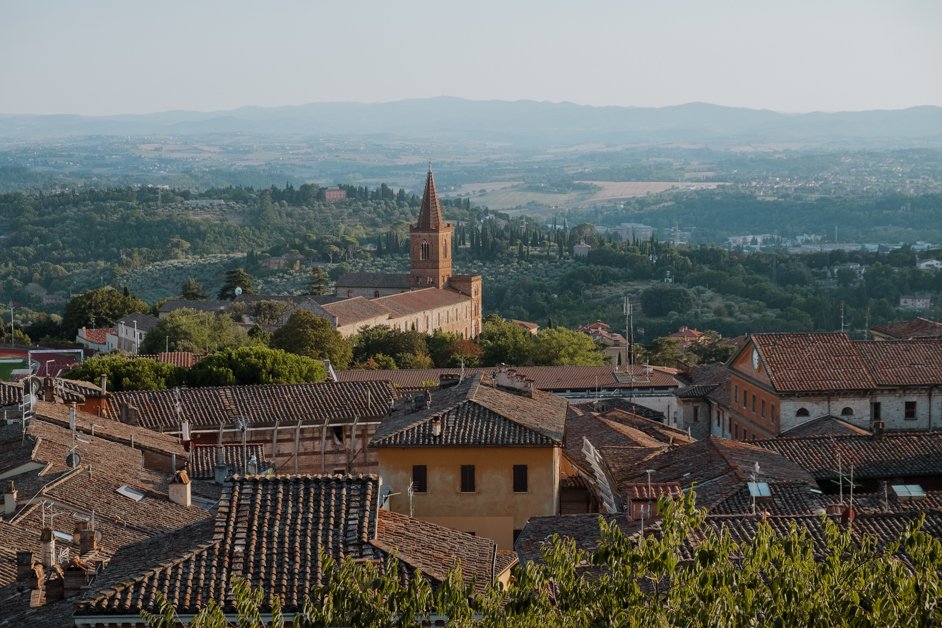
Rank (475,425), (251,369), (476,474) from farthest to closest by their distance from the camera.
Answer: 1. (251,369)
2. (475,425)
3. (476,474)

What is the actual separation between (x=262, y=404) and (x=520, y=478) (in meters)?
12.6

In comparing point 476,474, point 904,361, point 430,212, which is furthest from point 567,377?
point 430,212

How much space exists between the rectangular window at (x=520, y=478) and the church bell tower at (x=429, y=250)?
331 feet

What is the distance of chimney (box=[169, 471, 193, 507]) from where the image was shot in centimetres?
2588

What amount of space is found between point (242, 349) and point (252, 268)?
122022 mm

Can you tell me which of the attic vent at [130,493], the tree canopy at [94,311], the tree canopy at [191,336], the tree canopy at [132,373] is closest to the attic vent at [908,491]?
the attic vent at [130,493]

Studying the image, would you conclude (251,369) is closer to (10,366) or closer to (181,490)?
(181,490)

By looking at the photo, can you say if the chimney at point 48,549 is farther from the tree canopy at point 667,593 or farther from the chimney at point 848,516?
the chimney at point 848,516

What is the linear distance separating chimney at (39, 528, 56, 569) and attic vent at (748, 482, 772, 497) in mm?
11434

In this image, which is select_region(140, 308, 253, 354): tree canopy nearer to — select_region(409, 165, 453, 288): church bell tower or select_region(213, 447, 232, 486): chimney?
select_region(213, 447, 232, 486): chimney

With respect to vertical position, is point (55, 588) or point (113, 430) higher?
point (55, 588)

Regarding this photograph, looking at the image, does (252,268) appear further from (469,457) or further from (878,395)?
(469,457)

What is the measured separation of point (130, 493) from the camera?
85.2ft

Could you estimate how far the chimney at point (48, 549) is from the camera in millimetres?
18766
